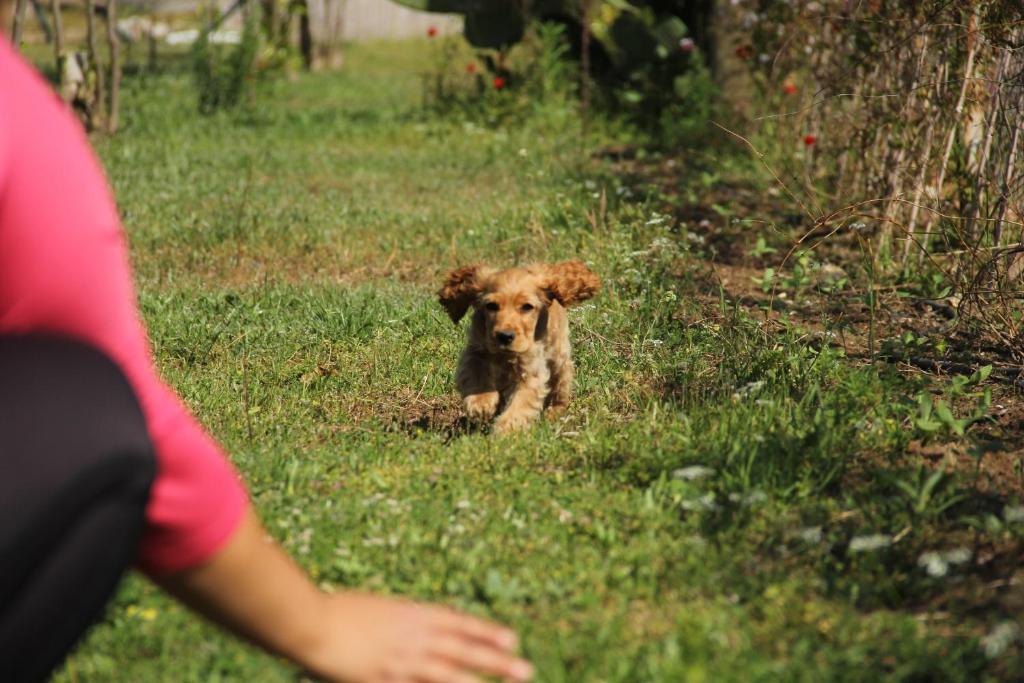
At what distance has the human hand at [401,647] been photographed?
1.44 metres

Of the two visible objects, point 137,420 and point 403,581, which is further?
point 403,581

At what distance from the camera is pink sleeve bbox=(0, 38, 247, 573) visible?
1.21 meters

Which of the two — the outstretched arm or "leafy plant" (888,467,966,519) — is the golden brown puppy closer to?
"leafy plant" (888,467,966,519)

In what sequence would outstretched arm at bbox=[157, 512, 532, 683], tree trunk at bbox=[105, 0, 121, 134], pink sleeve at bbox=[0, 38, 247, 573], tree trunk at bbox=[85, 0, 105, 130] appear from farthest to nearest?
tree trunk at bbox=[105, 0, 121, 134], tree trunk at bbox=[85, 0, 105, 130], outstretched arm at bbox=[157, 512, 532, 683], pink sleeve at bbox=[0, 38, 247, 573]

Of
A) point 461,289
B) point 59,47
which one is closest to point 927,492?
point 461,289

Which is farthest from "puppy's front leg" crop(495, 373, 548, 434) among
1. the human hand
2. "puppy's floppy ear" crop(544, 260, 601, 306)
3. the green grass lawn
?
the human hand

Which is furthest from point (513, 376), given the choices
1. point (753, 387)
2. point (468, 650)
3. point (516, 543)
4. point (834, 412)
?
point (468, 650)

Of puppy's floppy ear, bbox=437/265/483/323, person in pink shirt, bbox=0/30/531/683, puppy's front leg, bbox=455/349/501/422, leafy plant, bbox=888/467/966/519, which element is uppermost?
person in pink shirt, bbox=0/30/531/683

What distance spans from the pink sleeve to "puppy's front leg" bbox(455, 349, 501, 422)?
3.28 meters

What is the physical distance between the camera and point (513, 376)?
4.89 meters

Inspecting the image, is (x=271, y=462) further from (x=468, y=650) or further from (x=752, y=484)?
(x=468, y=650)

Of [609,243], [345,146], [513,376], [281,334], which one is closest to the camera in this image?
[513,376]

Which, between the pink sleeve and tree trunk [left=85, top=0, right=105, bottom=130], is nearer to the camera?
the pink sleeve

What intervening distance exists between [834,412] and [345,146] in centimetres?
832
